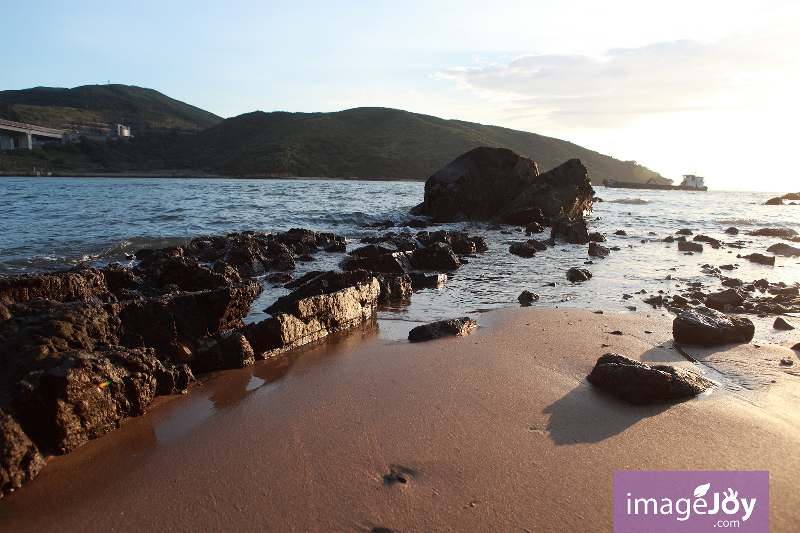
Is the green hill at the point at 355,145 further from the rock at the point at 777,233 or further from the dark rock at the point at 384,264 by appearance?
the dark rock at the point at 384,264

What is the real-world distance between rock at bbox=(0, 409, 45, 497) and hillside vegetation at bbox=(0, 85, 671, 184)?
8064 cm

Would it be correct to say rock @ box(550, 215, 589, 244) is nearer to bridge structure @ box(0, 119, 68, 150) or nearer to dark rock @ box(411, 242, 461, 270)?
dark rock @ box(411, 242, 461, 270)

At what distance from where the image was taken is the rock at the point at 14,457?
2367mm

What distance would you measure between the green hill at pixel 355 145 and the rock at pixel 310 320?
256 ft

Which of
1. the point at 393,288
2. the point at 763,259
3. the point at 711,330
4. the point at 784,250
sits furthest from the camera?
the point at 784,250

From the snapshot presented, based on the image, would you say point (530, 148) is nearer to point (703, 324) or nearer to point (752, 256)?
point (752, 256)

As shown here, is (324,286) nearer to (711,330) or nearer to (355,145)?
(711,330)

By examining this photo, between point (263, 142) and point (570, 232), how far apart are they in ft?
297

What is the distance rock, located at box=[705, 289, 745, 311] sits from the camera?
6.51m

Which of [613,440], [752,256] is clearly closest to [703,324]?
[613,440]

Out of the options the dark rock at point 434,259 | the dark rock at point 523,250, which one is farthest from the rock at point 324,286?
the dark rock at point 523,250

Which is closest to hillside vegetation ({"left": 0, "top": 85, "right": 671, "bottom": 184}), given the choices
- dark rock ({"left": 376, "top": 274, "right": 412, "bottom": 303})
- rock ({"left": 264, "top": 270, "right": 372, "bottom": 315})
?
dark rock ({"left": 376, "top": 274, "right": 412, "bottom": 303})

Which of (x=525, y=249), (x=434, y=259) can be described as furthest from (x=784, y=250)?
(x=434, y=259)

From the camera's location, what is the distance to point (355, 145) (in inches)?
3844
